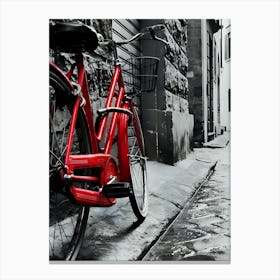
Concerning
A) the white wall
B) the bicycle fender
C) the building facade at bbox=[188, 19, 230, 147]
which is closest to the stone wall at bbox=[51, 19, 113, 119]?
the bicycle fender

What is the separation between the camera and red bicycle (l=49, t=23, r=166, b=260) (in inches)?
56.0

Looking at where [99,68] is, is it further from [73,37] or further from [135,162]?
[135,162]

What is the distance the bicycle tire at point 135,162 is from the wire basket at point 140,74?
12 cm

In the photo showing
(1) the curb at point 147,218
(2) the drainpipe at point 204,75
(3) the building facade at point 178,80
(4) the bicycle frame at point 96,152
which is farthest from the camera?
(2) the drainpipe at point 204,75

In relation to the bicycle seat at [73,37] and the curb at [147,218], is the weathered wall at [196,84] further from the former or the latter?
the bicycle seat at [73,37]

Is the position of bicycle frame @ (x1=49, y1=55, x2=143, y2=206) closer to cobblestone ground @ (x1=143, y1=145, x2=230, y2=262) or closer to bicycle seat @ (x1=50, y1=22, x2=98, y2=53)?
bicycle seat @ (x1=50, y1=22, x2=98, y2=53)

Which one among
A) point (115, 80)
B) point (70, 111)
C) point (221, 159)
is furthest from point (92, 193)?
point (221, 159)

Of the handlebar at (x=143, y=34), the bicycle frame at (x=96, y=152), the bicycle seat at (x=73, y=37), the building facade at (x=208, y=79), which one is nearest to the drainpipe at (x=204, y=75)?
the building facade at (x=208, y=79)

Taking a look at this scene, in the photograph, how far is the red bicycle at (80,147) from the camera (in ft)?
4.67

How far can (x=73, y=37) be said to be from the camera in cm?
144

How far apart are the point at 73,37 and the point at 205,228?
0.95 meters
